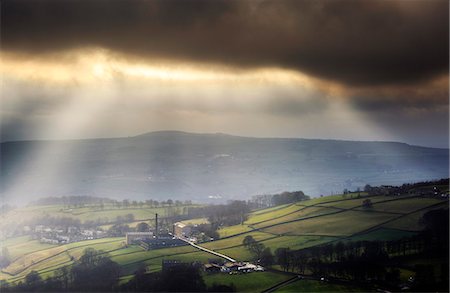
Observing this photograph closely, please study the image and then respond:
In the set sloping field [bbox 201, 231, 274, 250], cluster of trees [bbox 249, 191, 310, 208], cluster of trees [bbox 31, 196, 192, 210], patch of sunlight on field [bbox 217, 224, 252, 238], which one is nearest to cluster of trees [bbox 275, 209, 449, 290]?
sloping field [bbox 201, 231, 274, 250]

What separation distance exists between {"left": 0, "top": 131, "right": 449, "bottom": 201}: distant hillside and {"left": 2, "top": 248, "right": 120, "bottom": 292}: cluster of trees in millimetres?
28127

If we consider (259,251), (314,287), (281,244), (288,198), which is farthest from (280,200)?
(314,287)

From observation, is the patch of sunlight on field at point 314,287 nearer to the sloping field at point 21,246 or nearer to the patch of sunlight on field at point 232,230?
the patch of sunlight on field at point 232,230

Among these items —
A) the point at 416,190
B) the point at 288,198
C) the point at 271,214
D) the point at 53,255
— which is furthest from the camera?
the point at 288,198

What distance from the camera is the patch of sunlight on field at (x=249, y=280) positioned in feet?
84.1

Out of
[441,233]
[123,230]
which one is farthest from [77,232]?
[441,233]

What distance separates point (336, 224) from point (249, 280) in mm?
8573

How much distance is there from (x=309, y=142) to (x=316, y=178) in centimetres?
1520

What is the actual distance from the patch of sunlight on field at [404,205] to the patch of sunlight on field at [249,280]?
960 cm

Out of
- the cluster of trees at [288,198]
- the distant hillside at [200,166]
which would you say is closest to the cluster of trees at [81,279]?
the cluster of trees at [288,198]

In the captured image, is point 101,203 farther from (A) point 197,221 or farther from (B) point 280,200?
(B) point 280,200

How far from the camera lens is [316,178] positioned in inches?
Result: 2904

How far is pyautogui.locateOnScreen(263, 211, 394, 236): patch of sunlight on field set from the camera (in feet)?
105

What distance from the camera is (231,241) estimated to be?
3353 cm
